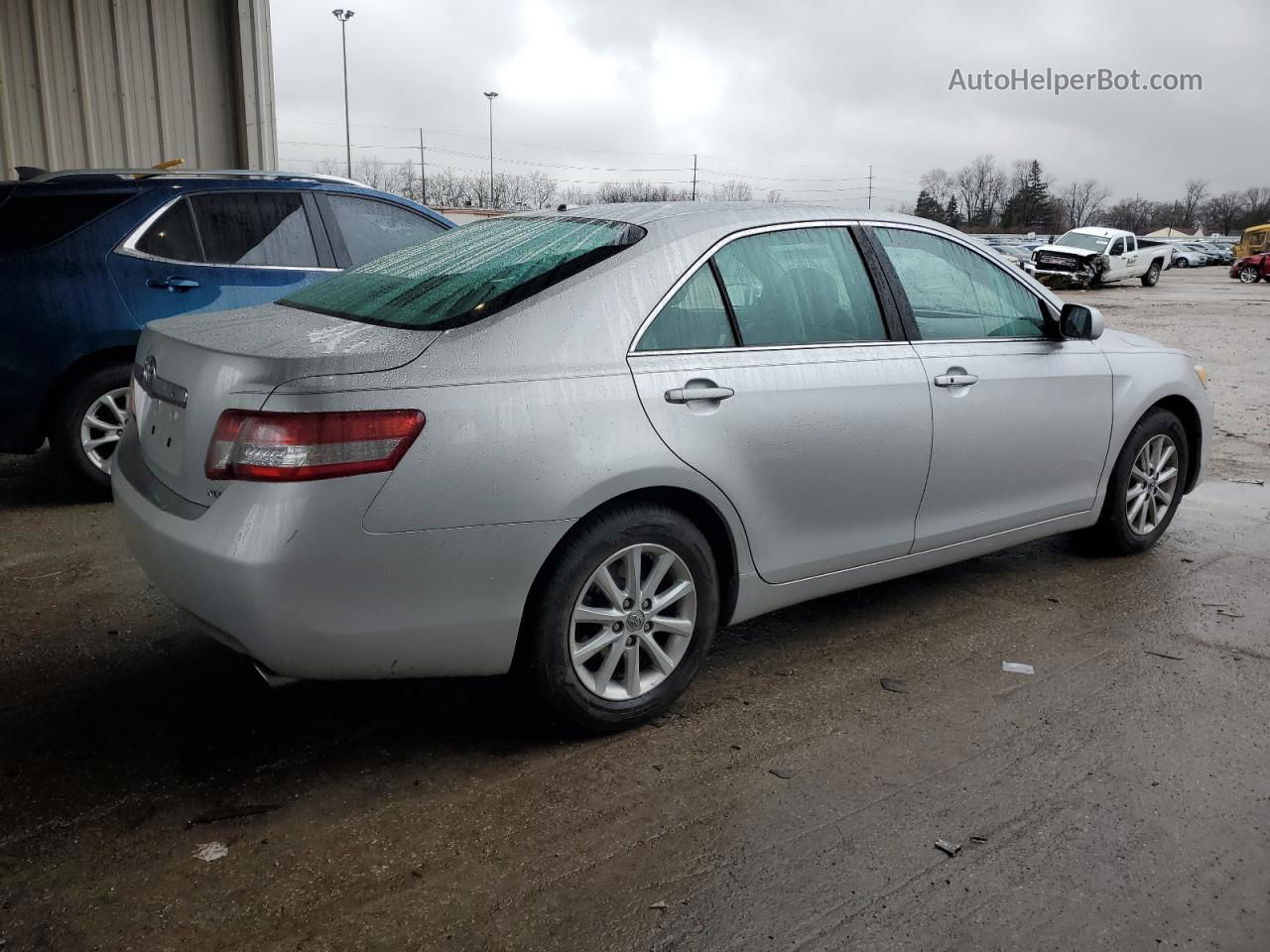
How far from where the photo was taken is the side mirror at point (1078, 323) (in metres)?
4.40

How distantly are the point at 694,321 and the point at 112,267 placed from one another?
154 inches

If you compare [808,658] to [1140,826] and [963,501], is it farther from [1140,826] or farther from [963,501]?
[1140,826]

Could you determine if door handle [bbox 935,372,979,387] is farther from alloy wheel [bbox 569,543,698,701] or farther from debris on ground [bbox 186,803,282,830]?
debris on ground [bbox 186,803,282,830]

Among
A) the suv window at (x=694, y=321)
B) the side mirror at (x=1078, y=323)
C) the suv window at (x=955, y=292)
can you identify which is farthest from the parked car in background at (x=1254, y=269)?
the suv window at (x=694, y=321)

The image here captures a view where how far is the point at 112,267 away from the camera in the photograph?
18.9ft

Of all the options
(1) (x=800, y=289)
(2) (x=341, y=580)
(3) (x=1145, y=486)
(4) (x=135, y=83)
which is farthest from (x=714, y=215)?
(4) (x=135, y=83)

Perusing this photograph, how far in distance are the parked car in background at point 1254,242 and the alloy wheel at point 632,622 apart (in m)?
54.1

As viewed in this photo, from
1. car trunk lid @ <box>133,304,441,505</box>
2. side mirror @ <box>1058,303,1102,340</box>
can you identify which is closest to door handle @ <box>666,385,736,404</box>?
car trunk lid @ <box>133,304,441,505</box>

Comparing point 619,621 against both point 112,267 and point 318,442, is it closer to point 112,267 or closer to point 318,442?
point 318,442

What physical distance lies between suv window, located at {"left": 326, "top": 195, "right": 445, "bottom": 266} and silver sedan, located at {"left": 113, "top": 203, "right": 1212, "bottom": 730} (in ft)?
9.21

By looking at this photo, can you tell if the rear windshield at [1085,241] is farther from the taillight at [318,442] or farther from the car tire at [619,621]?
the taillight at [318,442]

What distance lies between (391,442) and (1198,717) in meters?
2.73

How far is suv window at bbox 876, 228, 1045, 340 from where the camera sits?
4.01 meters

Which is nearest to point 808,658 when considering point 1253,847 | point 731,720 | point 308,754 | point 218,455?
point 731,720
